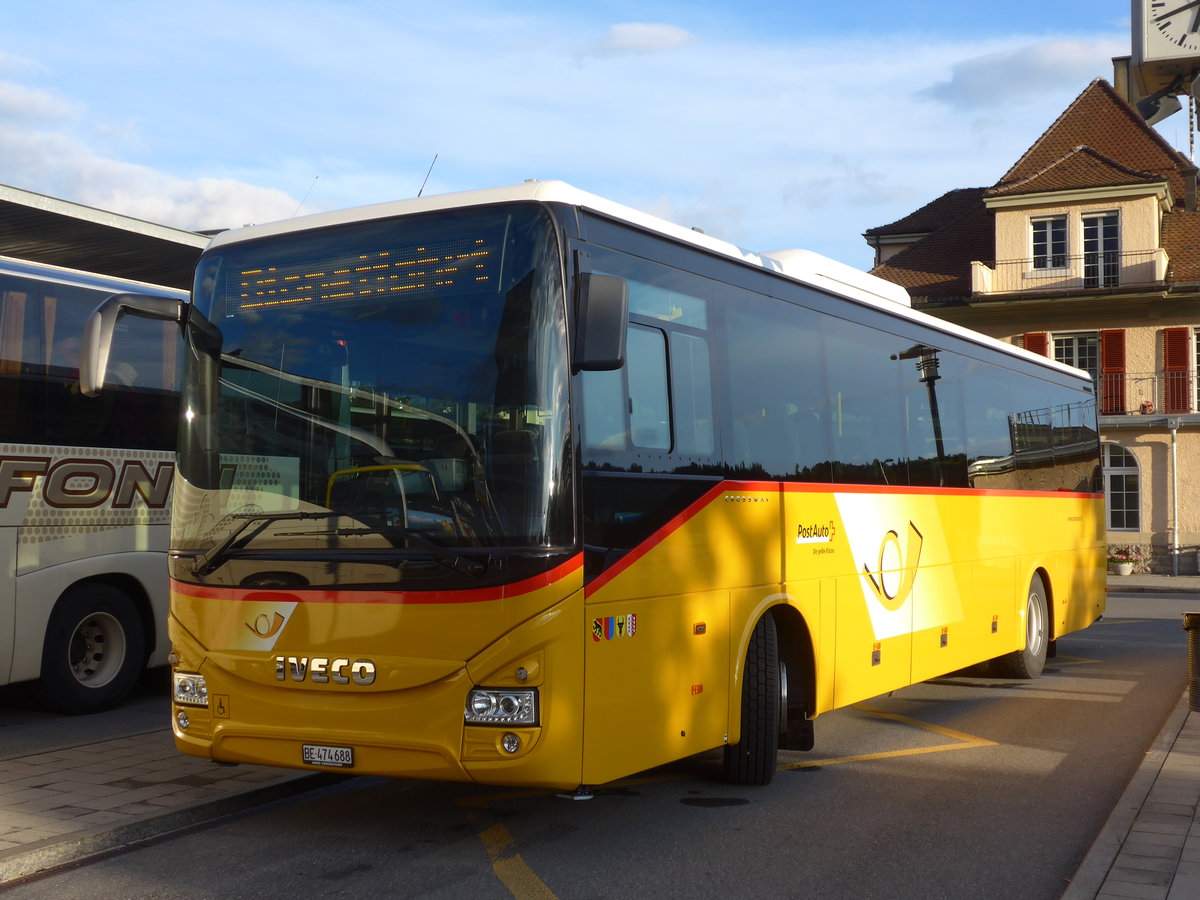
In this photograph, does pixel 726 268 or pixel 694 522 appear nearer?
pixel 694 522

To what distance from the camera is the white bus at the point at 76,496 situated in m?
9.89

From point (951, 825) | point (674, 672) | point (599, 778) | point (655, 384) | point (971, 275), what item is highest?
point (971, 275)

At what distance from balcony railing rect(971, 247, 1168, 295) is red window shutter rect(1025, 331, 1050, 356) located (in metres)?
1.35

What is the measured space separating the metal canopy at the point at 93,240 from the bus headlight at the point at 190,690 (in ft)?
22.8

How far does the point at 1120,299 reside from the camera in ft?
122

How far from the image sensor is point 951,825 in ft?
22.5

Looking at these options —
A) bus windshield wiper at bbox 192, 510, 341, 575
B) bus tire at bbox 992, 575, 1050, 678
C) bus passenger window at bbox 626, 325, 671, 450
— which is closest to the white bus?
bus windshield wiper at bbox 192, 510, 341, 575

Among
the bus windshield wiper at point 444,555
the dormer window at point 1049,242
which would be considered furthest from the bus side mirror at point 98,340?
the dormer window at point 1049,242

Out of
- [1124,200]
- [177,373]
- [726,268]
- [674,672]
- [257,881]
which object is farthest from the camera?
[1124,200]

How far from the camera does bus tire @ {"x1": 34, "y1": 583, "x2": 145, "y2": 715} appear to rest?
10.2 m

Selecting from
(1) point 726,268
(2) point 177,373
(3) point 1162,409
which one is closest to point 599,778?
(1) point 726,268

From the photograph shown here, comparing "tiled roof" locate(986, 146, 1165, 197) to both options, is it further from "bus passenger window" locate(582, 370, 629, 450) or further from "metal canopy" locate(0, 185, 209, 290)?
"bus passenger window" locate(582, 370, 629, 450)

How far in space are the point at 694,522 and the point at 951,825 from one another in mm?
2122

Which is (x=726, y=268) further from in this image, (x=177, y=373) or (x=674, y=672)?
(x=177, y=373)
